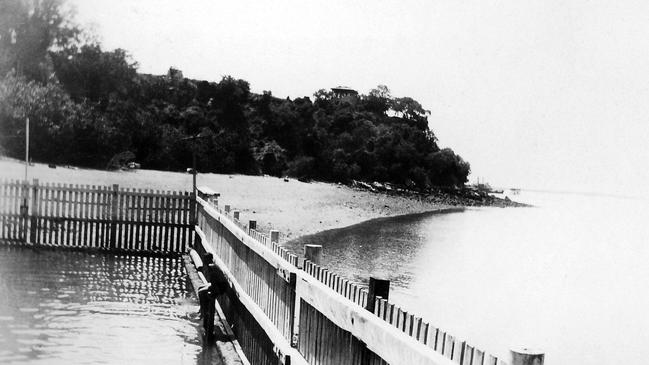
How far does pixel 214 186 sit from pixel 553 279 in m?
20.3

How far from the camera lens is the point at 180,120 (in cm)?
5325

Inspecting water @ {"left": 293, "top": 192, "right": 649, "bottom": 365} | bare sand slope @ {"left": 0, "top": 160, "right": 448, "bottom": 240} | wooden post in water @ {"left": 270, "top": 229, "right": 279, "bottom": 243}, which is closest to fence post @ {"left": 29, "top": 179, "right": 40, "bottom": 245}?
water @ {"left": 293, "top": 192, "right": 649, "bottom": 365}

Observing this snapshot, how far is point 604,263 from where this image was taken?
119 feet

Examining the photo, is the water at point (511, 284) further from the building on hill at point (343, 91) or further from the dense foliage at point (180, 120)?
the building on hill at point (343, 91)

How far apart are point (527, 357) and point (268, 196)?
38.7 meters

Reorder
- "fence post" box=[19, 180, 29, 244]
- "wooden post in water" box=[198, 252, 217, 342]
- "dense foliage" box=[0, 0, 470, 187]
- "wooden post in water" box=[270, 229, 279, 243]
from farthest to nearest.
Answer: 1. "dense foliage" box=[0, 0, 470, 187]
2. "fence post" box=[19, 180, 29, 244]
3. "wooden post in water" box=[198, 252, 217, 342]
4. "wooden post in water" box=[270, 229, 279, 243]

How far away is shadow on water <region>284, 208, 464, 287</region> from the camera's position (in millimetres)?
21369

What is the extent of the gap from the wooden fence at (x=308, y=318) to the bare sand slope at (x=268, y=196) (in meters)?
16.5

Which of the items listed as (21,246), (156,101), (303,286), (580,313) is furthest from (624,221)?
(303,286)

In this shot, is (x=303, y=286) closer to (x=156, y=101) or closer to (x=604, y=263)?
(x=604, y=263)

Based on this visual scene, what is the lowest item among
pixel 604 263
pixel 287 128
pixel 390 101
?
pixel 604 263

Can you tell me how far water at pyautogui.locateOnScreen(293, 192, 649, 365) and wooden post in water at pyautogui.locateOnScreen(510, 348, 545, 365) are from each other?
1917 millimetres

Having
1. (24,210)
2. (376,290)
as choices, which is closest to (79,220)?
(24,210)

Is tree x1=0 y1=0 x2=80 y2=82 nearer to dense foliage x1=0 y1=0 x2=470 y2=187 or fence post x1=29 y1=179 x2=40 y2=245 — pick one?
dense foliage x1=0 y1=0 x2=470 y2=187
